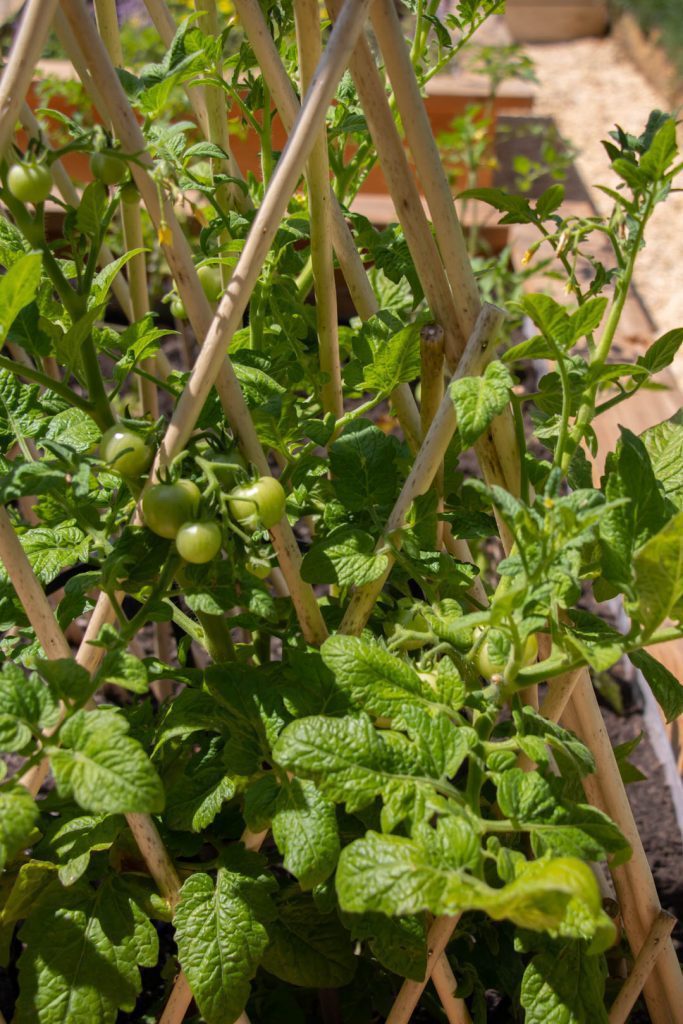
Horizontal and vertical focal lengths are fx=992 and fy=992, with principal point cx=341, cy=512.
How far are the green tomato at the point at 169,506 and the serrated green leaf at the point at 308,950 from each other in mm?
443

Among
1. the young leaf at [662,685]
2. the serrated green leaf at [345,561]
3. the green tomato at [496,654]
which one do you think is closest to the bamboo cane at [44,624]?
the serrated green leaf at [345,561]

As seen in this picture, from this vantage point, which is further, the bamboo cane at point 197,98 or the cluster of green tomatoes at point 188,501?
the bamboo cane at point 197,98

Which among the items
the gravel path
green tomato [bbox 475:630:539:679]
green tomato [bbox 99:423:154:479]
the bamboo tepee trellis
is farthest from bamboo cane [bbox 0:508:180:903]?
the gravel path

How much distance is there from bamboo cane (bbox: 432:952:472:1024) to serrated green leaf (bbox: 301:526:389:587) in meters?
0.36

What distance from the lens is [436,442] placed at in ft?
2.60

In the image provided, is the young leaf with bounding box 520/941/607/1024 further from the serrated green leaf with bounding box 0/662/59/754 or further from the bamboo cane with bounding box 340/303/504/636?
the serrated green leaf with bounding box 0/662/59/754

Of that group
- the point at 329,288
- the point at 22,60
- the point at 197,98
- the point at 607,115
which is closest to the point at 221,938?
the point at 329,288

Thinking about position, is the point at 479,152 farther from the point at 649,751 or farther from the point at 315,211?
the point at 315,211

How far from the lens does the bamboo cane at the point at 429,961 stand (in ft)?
2.76

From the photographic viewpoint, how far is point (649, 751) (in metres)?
1.65

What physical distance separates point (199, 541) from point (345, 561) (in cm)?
15

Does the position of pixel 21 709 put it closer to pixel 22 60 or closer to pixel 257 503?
pixel 257 503

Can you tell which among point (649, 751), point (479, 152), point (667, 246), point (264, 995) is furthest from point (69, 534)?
point (667, 246)

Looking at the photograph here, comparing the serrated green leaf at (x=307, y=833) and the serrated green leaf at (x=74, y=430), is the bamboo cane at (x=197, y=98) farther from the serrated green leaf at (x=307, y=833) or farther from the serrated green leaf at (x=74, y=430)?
the serrated green leaf at (x=307, y=833)
